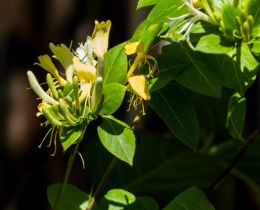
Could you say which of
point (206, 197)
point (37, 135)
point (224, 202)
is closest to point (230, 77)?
point (206, 197)

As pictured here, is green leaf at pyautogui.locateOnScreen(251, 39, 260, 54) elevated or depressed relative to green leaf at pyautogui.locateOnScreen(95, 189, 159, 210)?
elevated

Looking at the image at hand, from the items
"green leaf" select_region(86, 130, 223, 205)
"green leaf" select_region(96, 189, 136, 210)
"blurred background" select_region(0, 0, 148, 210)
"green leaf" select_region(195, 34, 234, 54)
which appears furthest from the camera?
"blurred background" select_region(0, 0, 148, 210)

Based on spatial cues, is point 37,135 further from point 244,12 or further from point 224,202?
point 244,12

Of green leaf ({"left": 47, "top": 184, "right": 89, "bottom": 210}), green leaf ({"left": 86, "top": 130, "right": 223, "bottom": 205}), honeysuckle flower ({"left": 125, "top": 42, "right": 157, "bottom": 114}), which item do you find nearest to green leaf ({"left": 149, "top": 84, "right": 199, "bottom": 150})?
honeysuckle flower ({"left": 125, "top": 42, "right": 157, "bottom": 114})

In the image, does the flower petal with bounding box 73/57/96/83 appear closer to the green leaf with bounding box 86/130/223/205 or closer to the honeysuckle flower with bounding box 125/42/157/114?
the honeysuckle flower with bounding box 125/42/157/114

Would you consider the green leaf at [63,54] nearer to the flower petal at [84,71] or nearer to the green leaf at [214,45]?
the flower petal at [84,71]

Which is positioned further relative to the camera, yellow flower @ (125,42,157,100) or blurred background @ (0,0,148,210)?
blurred background @ (0,0,148,210)

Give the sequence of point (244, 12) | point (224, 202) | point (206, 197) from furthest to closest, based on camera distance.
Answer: point (224, 202), point (206, 197), point (244, 12)
